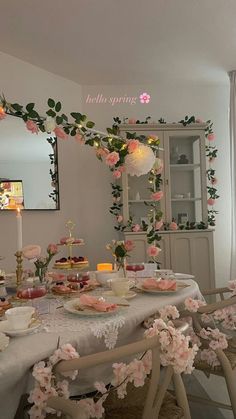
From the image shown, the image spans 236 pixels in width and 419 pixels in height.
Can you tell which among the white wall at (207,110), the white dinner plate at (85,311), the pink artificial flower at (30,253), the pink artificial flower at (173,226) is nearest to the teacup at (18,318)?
the white dinner plate at (85,311)

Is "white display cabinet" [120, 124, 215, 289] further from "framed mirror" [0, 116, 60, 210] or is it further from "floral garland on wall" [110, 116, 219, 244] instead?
"framed mirror" [0, 116, 60, 210]

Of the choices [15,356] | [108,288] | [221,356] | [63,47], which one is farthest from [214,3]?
[15,356]

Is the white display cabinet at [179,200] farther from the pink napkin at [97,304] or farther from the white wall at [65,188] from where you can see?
the pink napkin at [97,304]

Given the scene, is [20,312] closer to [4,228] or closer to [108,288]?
[108,288]

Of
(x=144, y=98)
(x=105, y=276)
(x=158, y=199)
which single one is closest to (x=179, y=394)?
(x=105, y=276)

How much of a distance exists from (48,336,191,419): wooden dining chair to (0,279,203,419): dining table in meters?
0.11

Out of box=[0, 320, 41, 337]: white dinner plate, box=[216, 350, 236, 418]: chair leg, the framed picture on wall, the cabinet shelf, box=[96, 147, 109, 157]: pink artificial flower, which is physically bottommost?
box=[216, 350, 236, 418]: chair leg

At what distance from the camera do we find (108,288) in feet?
6.14

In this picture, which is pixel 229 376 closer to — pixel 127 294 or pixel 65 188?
pixel 127 294

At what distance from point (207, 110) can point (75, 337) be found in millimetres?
3409

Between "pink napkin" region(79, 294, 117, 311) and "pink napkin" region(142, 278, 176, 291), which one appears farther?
"pink napkin" region(142, 278, 176, 291)

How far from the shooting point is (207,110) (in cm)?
393

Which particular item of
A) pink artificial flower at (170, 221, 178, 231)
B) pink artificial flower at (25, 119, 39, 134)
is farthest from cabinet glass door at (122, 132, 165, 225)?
pink artificial flower at (25, 119, 39, 134)

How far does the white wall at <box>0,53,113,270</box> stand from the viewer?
10.0ft
